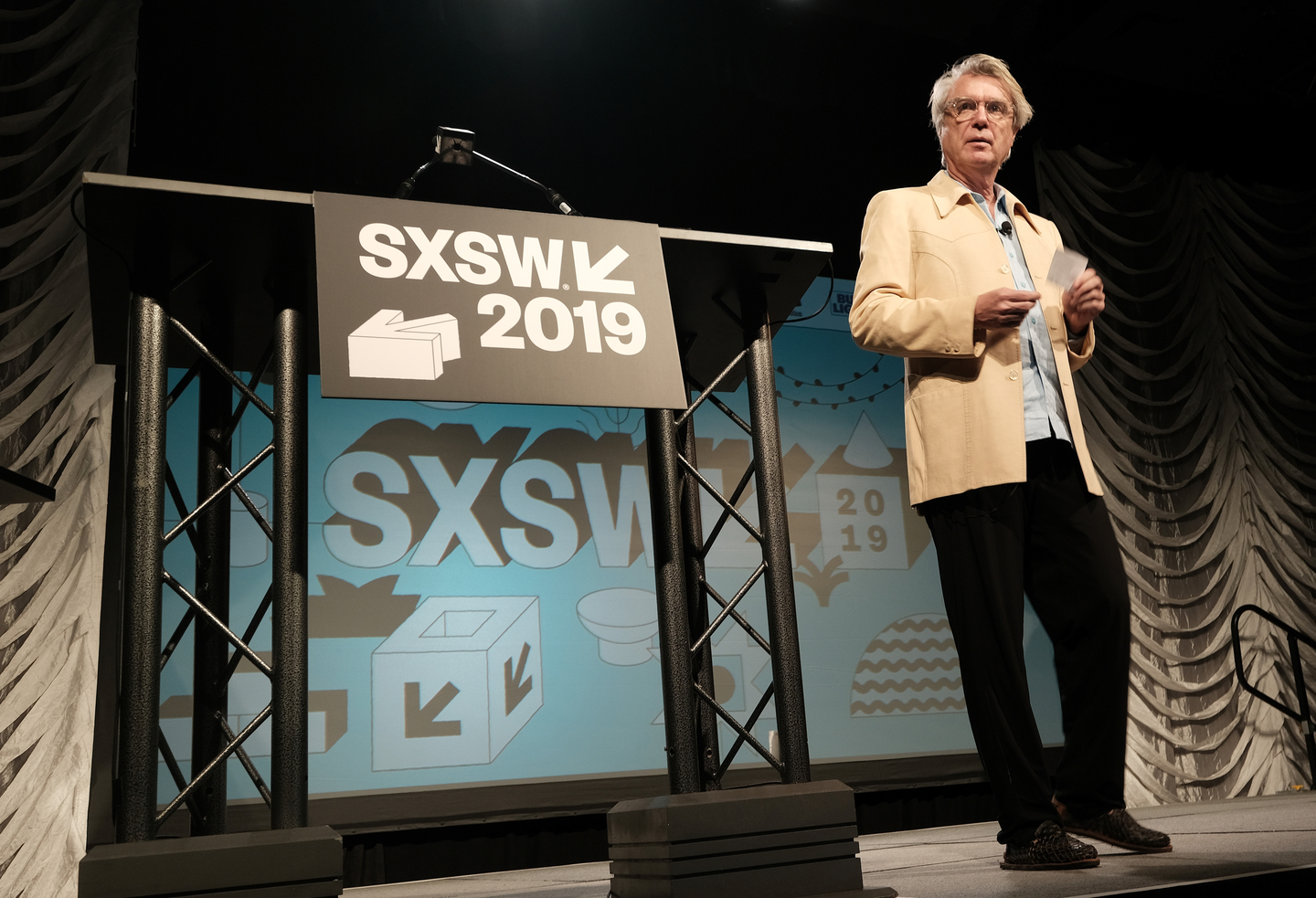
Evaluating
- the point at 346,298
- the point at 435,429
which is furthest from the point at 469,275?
the point at 435,429

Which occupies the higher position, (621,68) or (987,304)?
(621,68)

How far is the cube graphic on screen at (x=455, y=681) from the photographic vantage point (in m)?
3.46

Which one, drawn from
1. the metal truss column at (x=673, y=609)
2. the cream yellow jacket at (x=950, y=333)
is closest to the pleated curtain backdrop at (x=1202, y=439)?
the cream yellow jacket at (x=950, y=333)

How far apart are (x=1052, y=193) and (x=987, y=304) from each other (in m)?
4.16

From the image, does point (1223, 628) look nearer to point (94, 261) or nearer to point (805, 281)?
point (805, 281)

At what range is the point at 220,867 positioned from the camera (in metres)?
1.38

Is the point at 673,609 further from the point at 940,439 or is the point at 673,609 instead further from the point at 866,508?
the point at 866,508

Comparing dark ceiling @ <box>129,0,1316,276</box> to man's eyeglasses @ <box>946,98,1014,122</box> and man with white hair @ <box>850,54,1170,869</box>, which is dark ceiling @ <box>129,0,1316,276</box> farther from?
man with white hair @ <box>850,54,1170,869</box>

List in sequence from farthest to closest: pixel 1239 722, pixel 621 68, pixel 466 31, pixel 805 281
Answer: pixel 1239 722 → pixel 621 68 → pixel 466 31 → pixel 805 281

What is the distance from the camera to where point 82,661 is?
3.21 m

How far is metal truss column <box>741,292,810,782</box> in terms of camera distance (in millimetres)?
1771

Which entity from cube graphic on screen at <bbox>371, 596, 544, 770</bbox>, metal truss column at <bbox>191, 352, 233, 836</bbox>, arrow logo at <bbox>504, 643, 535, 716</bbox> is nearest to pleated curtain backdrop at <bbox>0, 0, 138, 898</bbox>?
cube graphic on screen at <bbox>371, 596, 544, 770</bbox>

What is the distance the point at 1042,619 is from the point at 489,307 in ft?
3.68

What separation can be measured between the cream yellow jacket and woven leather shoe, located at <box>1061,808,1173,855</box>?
0.56 metres
